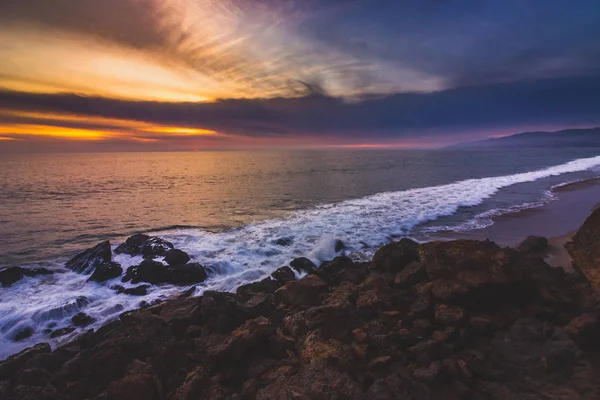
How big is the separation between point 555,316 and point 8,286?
16424 millimetres

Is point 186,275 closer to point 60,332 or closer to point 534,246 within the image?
point 60,332

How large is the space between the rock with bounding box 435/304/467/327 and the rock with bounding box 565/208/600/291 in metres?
2.68

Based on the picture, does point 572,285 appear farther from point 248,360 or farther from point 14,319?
point 14,319

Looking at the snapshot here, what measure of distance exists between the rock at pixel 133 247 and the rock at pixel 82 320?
221 inches

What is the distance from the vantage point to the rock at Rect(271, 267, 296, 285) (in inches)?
432

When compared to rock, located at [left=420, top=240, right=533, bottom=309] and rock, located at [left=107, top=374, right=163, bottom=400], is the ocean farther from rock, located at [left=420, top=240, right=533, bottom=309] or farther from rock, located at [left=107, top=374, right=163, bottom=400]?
rock, located at [left=420, top=240, right=533, bottom=309]

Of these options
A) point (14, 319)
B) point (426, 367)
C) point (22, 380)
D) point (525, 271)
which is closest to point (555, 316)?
point (525, 271)

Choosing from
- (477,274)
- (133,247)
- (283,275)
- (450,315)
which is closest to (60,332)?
(283,275)

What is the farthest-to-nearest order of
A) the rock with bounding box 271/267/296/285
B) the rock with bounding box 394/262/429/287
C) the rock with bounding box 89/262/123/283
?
1. the rock with bounding box 89/262/123/283
2. the rock with bounding box 271/267/296/285
3. the rock with bounding box 394/262/429/287

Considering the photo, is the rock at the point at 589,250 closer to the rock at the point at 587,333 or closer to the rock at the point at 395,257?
the rock at the point at 587,333

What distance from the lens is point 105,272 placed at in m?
12.1

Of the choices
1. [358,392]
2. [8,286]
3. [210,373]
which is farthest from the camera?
[8,286]

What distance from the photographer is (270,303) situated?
7945 mm

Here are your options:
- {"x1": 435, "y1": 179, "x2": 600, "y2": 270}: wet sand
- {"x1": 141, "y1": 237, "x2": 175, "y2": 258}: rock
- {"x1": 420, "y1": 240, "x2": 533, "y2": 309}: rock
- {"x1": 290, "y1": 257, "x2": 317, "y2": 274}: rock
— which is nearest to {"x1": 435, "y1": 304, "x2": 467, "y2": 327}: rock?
{"x1": 420, "y1": 240, "x2": 533, "y2": 309}: rock
